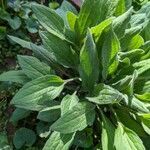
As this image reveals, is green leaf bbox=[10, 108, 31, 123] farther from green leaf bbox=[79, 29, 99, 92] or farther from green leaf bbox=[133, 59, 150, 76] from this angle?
green leaf bbox=[133, 59, 150, 76]

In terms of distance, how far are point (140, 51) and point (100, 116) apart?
466 millimetres

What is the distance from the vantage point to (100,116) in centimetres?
251

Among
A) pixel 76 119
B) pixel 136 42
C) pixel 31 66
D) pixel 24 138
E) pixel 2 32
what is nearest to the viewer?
pixel 76 119

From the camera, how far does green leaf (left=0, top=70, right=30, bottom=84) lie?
2495mm

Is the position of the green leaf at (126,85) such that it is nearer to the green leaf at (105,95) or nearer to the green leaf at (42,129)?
the green leaf at (105,95)

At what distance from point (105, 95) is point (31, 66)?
49cm

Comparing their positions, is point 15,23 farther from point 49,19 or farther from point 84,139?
point 84,139

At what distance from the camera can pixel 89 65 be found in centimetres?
231

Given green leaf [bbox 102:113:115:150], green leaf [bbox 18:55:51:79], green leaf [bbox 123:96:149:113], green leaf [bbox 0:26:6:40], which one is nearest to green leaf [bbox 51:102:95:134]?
green leaf [bbox 102:113:115:150]

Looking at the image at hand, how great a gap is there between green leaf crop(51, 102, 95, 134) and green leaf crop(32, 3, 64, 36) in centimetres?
47

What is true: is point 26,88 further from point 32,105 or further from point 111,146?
point 111,146

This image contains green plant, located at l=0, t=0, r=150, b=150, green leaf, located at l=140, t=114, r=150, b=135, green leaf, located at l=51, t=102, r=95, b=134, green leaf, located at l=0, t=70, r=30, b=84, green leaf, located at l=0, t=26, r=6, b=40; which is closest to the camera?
green leaf, located at l=51, t=102, r=95, b=134

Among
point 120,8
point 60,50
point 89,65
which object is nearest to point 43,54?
point 60,50

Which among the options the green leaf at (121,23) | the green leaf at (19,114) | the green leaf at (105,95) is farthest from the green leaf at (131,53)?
the green leaf at (19,114)
